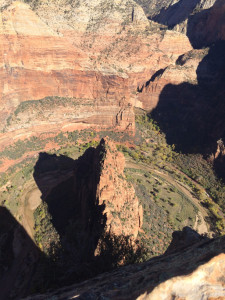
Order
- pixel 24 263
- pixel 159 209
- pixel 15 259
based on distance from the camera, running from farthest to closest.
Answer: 1. pixel 159 209
2. pixel 15 259
3. pixel 24 263

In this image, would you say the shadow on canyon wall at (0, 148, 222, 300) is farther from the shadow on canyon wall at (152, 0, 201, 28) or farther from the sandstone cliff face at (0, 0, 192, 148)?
the shadow on canyon wall at (152, 0, 201, 28)

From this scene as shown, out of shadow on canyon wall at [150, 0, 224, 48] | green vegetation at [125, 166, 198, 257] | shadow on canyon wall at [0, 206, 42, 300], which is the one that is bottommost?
shadow on canyon wall at [0, 206, 42, 300]

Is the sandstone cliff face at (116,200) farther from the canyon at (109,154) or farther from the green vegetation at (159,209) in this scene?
the green vegetation at (159,209)

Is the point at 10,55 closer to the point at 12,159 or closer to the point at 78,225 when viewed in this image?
the point at 12,159

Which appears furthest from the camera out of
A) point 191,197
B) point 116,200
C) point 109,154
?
point 191,197

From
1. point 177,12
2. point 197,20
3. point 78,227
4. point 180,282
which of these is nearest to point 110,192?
point 78,227

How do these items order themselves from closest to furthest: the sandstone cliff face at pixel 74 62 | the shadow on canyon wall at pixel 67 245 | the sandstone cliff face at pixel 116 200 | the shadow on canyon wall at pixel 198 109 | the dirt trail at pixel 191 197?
the shadow on canyon wall at pixel 67 245
the sandstone cliff face at pixel 116 200
the dirt trail at pixel 191 197
the sandstone cliff face at pixel 74 62
the shadow on canyon wall at pixel 198 109

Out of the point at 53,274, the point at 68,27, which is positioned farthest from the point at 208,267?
the point at 68,27

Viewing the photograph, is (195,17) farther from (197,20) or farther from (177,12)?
(177,12)

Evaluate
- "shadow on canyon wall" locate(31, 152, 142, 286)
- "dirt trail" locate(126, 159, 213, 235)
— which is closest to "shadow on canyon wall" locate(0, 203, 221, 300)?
"shadow on canyon wall" locate(31, 152, 142, 286)

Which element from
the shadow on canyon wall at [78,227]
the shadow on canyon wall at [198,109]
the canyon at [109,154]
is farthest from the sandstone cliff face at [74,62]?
the shadow on canyon wall at [78,227]
